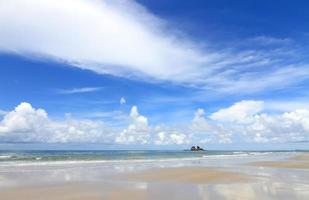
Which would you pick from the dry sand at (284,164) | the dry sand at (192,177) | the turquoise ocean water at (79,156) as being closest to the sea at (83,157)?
the turquoise ocean water at (79,156)

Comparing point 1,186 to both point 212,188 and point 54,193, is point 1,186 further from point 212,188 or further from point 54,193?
point 212,188

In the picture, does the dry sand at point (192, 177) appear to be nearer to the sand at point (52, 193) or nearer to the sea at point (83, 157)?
the sand at point (52, 193)

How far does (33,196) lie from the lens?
1227 cm

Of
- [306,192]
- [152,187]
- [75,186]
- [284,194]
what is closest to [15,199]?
[75,186]

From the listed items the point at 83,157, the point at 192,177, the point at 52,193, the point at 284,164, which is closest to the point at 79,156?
the point at 83,157

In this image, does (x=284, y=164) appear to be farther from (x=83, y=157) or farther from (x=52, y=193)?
(x=83, y=157)

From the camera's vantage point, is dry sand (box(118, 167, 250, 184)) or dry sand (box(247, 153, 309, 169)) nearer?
dry sand (box(118, 167, 250, 184))

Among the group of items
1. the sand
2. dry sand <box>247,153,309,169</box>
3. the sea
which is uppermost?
the sea

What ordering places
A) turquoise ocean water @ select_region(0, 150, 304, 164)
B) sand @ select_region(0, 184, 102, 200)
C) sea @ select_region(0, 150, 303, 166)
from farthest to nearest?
turquoise ocean water @ select_region(0, 150, 304, 164), sea @ select_region(0, 150, 303, 166), sand @ select_region(0, 184, 102, 200)

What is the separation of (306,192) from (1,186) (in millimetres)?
12495

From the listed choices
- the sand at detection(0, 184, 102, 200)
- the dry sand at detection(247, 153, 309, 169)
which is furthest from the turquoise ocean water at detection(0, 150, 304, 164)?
the sand at detection(0, 184, 102, 200)

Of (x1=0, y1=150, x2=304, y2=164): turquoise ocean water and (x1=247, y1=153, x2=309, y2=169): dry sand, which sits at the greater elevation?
(x1=0, y1=150, x2=304, y2=164): turquoise ocean water

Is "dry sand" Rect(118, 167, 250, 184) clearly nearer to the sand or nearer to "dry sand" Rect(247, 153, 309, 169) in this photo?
the sand

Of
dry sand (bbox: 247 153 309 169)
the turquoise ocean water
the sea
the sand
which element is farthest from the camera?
the turquoise ocean water
